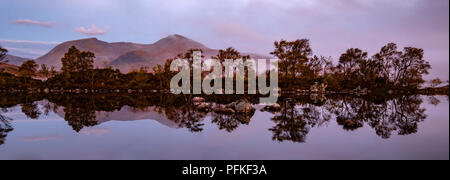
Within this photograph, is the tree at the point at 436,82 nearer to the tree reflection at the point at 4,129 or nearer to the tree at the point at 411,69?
the tree at the point at 411,69

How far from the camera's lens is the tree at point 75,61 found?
185ft

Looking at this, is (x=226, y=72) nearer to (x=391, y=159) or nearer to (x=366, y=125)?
(x=366, y=125)

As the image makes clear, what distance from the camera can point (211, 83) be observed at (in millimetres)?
50062

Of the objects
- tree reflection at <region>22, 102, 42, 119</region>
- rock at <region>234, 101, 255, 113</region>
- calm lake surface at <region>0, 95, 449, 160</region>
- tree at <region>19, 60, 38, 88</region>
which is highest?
tree at <region>19, 60, 38, 88</region>

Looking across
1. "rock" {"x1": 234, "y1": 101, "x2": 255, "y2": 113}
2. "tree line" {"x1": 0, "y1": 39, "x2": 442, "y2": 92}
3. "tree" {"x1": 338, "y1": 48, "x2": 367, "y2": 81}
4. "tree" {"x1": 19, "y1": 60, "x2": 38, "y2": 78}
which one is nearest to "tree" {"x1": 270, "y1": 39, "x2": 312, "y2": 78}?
"tree line" {"x1": 0, "y1": 39, "x2": 442, "y2": 92}

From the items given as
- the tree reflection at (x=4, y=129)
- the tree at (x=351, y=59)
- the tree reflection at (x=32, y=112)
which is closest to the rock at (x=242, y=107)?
the tree reflection at (x=4, y=129)

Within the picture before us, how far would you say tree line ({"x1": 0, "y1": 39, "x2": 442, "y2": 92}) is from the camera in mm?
48816

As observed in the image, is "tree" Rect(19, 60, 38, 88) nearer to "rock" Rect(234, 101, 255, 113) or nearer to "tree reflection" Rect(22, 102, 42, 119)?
"tree reflection" Rect(22, 102, 42, 119)

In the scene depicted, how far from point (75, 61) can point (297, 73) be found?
48.3m

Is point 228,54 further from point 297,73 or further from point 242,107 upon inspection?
point 242,107

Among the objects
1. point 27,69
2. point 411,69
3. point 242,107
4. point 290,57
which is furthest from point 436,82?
point 27,69

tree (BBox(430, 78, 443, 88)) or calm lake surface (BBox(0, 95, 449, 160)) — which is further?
tree (BBox(430, 78, 443, 88))
